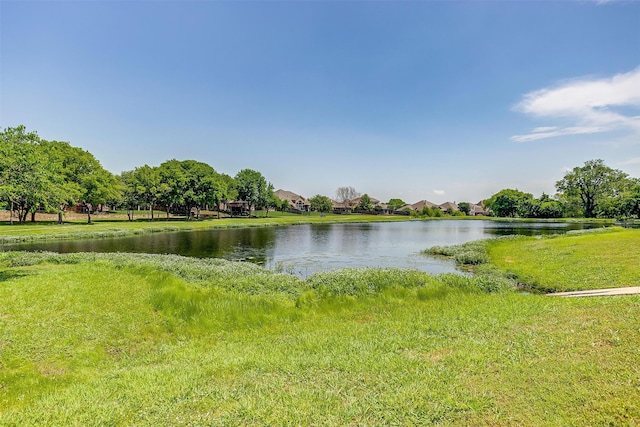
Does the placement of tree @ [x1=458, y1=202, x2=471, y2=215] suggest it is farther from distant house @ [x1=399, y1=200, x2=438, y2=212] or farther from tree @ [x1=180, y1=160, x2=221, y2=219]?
tree @ [x1=180, y1=160, x2=221, y2=219]

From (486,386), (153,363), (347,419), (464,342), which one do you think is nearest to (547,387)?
(486,386)

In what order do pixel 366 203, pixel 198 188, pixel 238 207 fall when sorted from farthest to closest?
pixel 366 203, pixel 238 207, pixel 198 188

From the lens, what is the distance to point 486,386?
18.2 feet

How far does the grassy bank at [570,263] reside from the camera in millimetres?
16250

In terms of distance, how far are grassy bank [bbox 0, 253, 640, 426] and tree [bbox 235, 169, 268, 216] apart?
3567 inches

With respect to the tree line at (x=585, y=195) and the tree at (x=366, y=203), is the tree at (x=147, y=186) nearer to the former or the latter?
the tree at (x=366, y=203)

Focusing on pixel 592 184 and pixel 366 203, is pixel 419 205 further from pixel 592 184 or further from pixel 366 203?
pixel 592 184

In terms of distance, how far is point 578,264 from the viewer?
19531 mm

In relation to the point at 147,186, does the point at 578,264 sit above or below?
below

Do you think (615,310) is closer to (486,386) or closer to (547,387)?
(547,387)

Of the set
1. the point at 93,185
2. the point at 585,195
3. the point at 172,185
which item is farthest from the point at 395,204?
the point at 93,185

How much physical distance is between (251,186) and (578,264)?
3647 inches

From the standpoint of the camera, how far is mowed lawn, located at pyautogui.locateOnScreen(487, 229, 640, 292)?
16.1m

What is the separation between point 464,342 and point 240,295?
29.0 feet
